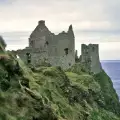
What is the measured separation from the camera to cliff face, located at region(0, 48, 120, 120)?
35625 mm

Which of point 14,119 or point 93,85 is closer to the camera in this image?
point 14,119

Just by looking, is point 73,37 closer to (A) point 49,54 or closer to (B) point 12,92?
(A) point 49,54

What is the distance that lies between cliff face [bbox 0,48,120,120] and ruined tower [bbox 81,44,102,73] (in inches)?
619

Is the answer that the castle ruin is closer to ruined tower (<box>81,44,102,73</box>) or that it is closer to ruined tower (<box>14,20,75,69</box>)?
ruined tower (<box>14,20,75,69</box>)

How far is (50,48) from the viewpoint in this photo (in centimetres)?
7038

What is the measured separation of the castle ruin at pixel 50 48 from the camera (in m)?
66.9

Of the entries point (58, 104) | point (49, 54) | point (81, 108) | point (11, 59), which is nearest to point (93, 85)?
point (49, 54)

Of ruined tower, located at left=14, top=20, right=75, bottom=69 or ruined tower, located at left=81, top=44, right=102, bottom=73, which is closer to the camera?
ruined tower, located at left=14, top=20, right=75, bottom=69

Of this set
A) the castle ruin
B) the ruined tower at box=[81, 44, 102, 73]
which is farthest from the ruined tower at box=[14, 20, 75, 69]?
the ruined tower at box=[81, 44, 102, 73]

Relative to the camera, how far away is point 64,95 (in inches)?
1935

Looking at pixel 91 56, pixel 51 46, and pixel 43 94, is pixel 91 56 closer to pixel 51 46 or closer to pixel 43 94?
pixel 51 46

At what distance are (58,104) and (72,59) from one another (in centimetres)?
3057

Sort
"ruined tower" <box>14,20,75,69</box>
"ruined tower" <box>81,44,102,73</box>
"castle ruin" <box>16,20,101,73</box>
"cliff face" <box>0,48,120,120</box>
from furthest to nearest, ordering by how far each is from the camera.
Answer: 1. "ruined tower" <box>81,44,102,73</box>
2. "ruined tower" <box>14,20,75,69</box>
3. "castle ruin" <box>16,20,101,73</box>
4. "cliff face" <box>0,48,120,120</box>

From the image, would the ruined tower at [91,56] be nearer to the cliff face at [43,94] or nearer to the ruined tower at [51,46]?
the ruined tower at [51,46]
